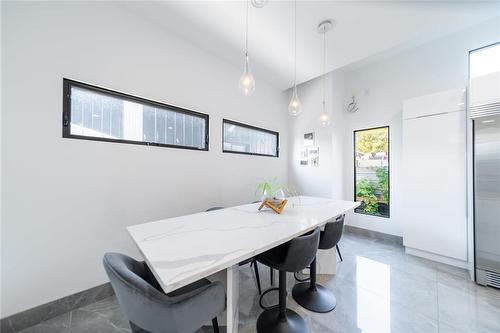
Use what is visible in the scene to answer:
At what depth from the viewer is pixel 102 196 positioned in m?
1.90

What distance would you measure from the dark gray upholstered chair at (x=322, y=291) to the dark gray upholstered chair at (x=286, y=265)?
0.25 meters

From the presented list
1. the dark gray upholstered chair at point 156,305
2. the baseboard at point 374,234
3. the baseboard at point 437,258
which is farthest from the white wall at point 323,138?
the dark gray upholstered chair at point 156,305

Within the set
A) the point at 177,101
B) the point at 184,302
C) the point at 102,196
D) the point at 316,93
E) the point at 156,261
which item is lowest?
the point at 184,302

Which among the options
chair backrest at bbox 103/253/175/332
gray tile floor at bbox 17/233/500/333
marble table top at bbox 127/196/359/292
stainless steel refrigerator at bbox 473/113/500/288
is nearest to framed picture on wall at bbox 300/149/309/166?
gray tile floor at bbox 17/233/500/333

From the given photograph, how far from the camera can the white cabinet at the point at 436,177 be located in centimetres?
247

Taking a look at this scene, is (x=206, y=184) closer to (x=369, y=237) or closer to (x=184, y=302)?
(x=184, y=302)

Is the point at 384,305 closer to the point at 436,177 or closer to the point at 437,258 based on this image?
the point at 437,258

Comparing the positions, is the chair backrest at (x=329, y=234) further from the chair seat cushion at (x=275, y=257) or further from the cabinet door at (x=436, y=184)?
the cabinet door at (x=436, y=184)

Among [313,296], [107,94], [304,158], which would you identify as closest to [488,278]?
[313,296]

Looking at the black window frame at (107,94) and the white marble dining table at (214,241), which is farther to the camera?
A: the black window frame at (107,94)

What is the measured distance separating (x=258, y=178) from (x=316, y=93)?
2.26 meters

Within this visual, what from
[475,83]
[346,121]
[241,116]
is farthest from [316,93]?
[475,83]

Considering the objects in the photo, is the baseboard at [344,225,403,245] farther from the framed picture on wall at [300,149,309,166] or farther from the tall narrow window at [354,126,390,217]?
the framed picture on wall at [300,149,309,166]

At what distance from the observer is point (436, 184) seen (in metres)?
2.65
